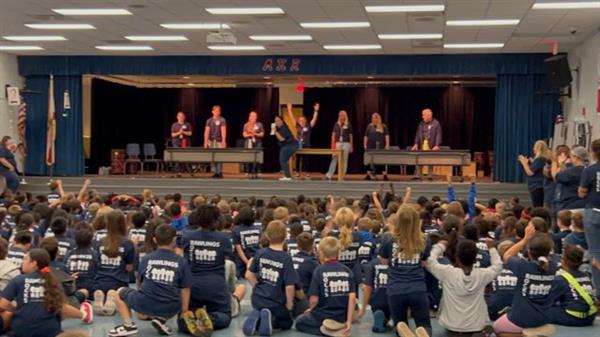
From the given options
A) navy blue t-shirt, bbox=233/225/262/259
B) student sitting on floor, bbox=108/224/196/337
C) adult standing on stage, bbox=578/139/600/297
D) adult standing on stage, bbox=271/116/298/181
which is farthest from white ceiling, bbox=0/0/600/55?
student sitting on floor, bbox=108/224/196/337

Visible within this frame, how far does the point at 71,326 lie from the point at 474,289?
4.06m

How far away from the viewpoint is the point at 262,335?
25.3ft

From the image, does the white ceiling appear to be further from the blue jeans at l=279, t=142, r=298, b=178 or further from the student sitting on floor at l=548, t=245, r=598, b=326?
the student sitting on floor at l=548, t=245, r=598, b=326

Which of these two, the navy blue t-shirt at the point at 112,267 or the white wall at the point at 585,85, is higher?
the white wall at the point at 585,85

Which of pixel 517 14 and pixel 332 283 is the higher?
pixel 517 14

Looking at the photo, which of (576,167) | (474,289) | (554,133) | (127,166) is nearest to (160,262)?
(474,289)

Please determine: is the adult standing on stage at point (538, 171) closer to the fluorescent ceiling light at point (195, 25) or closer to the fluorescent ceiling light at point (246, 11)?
the fluorescent ceiling light at point (246, 11)

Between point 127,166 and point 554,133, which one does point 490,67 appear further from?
point 127,166

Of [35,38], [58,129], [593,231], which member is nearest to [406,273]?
[593,231]

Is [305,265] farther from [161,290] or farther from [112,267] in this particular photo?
[112,267]

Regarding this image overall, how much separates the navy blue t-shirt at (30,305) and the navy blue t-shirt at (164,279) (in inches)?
38.0

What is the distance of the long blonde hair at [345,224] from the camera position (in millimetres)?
8336

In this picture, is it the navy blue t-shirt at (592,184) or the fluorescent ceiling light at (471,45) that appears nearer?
the navy blue t-shirt at (592,184)

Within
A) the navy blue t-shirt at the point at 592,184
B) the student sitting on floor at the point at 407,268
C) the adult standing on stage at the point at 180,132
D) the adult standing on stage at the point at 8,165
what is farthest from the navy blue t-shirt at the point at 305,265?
the adult standing on stage at the point at 180,132
